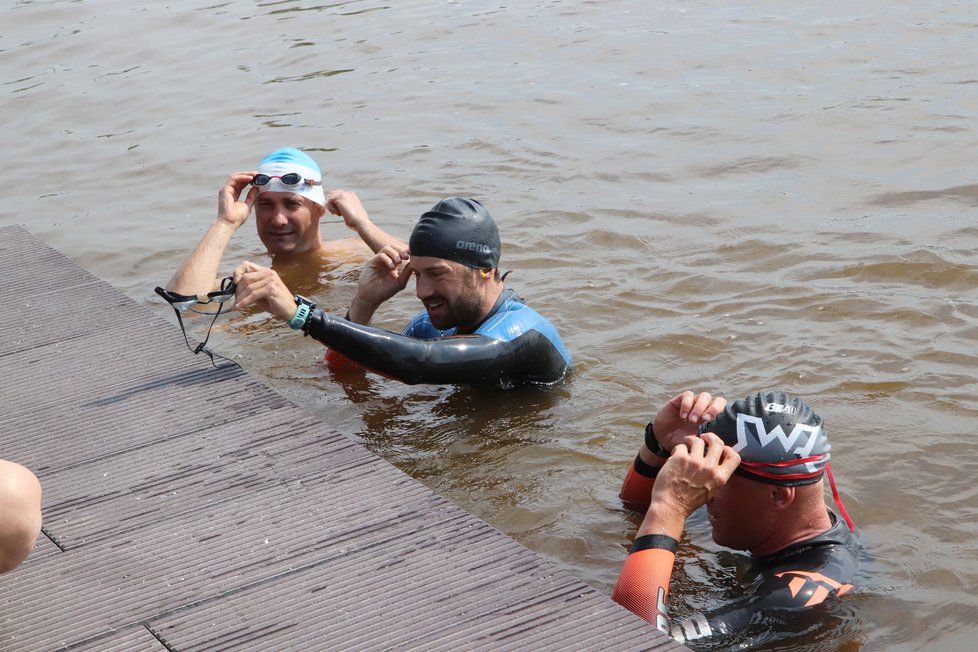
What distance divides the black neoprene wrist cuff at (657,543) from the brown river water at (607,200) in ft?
2.20

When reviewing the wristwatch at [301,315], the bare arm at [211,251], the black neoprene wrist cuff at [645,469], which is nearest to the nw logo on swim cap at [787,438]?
the black neoprene wrist cuff at [645,469]

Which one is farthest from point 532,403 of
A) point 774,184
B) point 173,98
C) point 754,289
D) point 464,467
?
point 173,98

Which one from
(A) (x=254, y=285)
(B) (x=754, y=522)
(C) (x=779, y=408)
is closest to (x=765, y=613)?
(B) (x=754, y=522)

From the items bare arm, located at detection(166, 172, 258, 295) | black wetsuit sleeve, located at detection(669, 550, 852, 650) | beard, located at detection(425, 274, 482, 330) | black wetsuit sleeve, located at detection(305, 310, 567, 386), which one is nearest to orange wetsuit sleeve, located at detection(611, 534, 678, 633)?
black wetsuit sleeve, located at detection(669, 550, 852, 650)

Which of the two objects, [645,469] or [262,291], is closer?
[645,469]

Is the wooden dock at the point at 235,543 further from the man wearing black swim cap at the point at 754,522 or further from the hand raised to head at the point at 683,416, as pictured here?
the hand raised to head at the point at 683,416

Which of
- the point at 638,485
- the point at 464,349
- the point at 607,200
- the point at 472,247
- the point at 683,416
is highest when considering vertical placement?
the point at 472,247

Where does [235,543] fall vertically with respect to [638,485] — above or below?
above

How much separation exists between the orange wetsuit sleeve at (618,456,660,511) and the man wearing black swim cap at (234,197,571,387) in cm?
96

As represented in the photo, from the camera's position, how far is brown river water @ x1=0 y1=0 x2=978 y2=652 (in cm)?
552

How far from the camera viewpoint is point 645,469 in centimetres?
489

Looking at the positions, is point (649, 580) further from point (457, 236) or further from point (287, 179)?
point (287, 179)

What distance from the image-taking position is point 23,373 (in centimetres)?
541

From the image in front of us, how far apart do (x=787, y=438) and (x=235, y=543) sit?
1933mm
